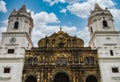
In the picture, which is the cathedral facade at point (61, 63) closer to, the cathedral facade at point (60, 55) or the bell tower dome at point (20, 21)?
the cathedral facade at point (60, 55)

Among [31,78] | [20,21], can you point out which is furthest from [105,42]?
[20,21]

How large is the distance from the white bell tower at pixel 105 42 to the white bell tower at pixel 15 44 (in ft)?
42.8

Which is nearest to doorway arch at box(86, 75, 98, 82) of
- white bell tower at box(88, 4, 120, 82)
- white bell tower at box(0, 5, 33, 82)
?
white bell tower at box(88, 4, 120, 82)

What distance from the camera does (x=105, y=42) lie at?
36.3m

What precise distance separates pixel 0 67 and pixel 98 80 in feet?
55.1

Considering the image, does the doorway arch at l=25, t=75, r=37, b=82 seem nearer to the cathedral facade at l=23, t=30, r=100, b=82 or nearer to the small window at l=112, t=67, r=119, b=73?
the cathedral facade at l=23, t=30, r=100, b=82

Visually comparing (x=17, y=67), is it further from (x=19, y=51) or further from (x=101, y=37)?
(x=101, y=37)

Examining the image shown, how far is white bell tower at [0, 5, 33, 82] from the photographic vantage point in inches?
1299

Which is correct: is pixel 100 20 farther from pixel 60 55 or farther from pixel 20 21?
pixel 20 21

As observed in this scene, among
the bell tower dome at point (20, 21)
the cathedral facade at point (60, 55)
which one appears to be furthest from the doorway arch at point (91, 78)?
the bell tower dome at point (20, 21)

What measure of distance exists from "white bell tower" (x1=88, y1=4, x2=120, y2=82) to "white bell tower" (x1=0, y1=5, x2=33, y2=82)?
13.1 m

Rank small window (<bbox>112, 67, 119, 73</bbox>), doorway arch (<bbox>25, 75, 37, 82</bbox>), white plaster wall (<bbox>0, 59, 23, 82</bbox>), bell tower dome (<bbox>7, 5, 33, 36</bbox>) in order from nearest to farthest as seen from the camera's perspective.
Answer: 1. white plaster wall (<bbox>0, 59, 23, 82</bbox>)
2. small window (<bbox>112, 67, 119, 73</bbox>)
3. doorway arch (<bbox>25, 75, 37, 82</bbox>)
4. bell tower dome (<bbox>7, 5, 33, 36</bbox>)

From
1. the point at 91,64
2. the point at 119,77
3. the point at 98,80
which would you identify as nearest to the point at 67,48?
the point at 91,64

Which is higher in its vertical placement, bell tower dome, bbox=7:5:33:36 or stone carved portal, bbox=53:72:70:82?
bell tower dome, bbox=7:5:33:36
